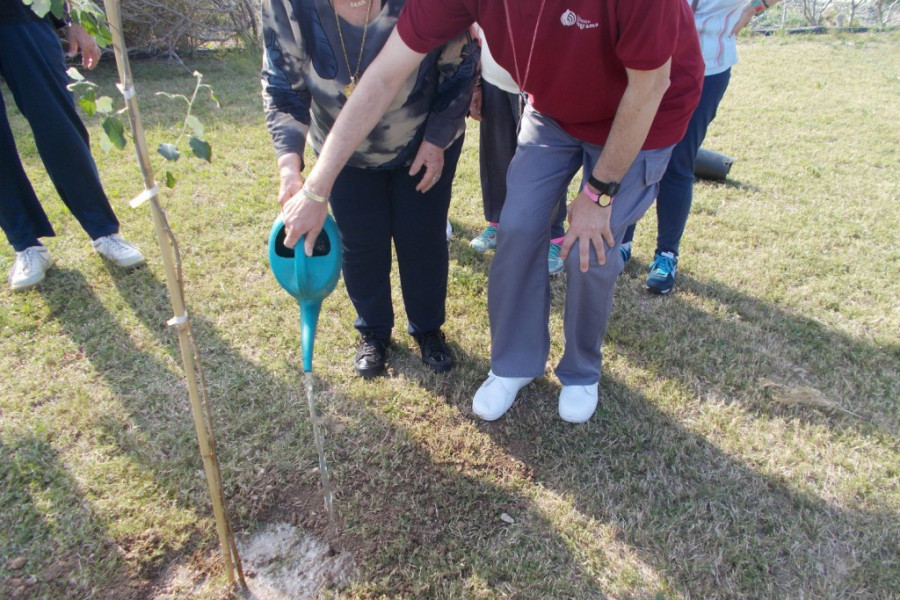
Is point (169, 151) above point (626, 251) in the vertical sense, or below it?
above

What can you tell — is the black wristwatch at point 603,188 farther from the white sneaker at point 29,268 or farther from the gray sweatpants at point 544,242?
the white sneaker at point 29,268

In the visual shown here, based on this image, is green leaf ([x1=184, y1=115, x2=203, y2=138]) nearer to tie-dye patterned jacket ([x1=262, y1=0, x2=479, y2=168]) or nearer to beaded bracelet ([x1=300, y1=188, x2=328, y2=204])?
beaded bracelet ([x1=300, y1=188, x2=328, y2=204])

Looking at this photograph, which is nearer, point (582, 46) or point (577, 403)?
point (582, 46)

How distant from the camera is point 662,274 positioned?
3.04m

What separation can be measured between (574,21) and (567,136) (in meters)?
0.47

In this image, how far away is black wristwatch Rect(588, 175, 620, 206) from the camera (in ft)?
6.05

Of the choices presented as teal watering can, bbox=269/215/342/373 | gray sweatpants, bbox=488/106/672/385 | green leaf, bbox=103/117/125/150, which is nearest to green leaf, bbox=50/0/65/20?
green leaf, bbox=103/117/125/150

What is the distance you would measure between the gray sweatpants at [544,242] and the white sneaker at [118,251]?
6.58 ft

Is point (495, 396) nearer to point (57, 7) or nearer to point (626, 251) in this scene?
point (626, 251)

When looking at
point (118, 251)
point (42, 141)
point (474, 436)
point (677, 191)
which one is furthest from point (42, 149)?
point (677, 191)

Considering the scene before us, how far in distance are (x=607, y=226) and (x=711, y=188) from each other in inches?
104

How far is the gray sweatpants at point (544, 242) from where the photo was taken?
1.98m

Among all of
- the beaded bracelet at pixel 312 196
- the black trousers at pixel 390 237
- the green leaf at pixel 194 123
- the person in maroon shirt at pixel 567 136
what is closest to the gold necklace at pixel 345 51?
the person in maroon shirt at pixel 567 136

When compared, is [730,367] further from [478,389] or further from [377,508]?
[377,508]
